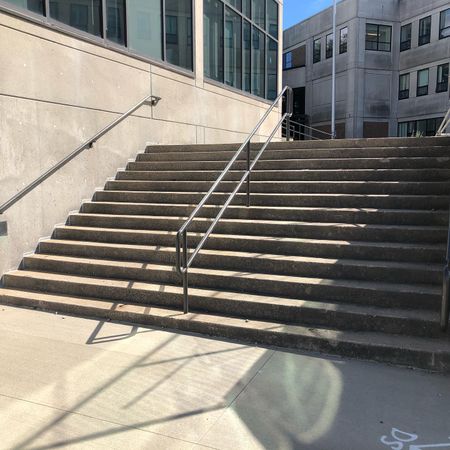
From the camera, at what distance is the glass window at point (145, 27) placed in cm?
851

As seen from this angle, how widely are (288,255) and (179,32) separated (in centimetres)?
674

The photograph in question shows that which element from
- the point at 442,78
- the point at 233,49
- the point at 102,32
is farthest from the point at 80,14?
the point at 442,78

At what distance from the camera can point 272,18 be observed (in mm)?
14922

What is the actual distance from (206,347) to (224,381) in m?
0.67

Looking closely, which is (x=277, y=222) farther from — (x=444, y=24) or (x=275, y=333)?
(x=444, y=24)

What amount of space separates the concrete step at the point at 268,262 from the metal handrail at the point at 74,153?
84cm

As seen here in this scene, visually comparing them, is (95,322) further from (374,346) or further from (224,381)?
(374,346)

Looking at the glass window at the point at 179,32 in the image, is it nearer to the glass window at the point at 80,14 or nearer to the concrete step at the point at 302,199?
the glass window at the point at 80,14

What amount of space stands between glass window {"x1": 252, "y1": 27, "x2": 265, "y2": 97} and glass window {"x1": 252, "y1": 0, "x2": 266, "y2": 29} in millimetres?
264

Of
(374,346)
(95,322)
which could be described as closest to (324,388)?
(374,346)

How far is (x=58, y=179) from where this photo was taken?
6.72 m

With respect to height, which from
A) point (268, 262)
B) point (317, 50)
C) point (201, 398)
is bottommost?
point (201, 398)

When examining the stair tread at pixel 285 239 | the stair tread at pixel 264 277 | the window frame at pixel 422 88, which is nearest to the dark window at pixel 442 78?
the window frame at pixel 422 88

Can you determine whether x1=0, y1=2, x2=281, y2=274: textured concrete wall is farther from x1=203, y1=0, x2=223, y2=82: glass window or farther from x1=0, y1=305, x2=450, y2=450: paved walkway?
x1=0, y1=305, x2=450, y2=450: paved walkway
